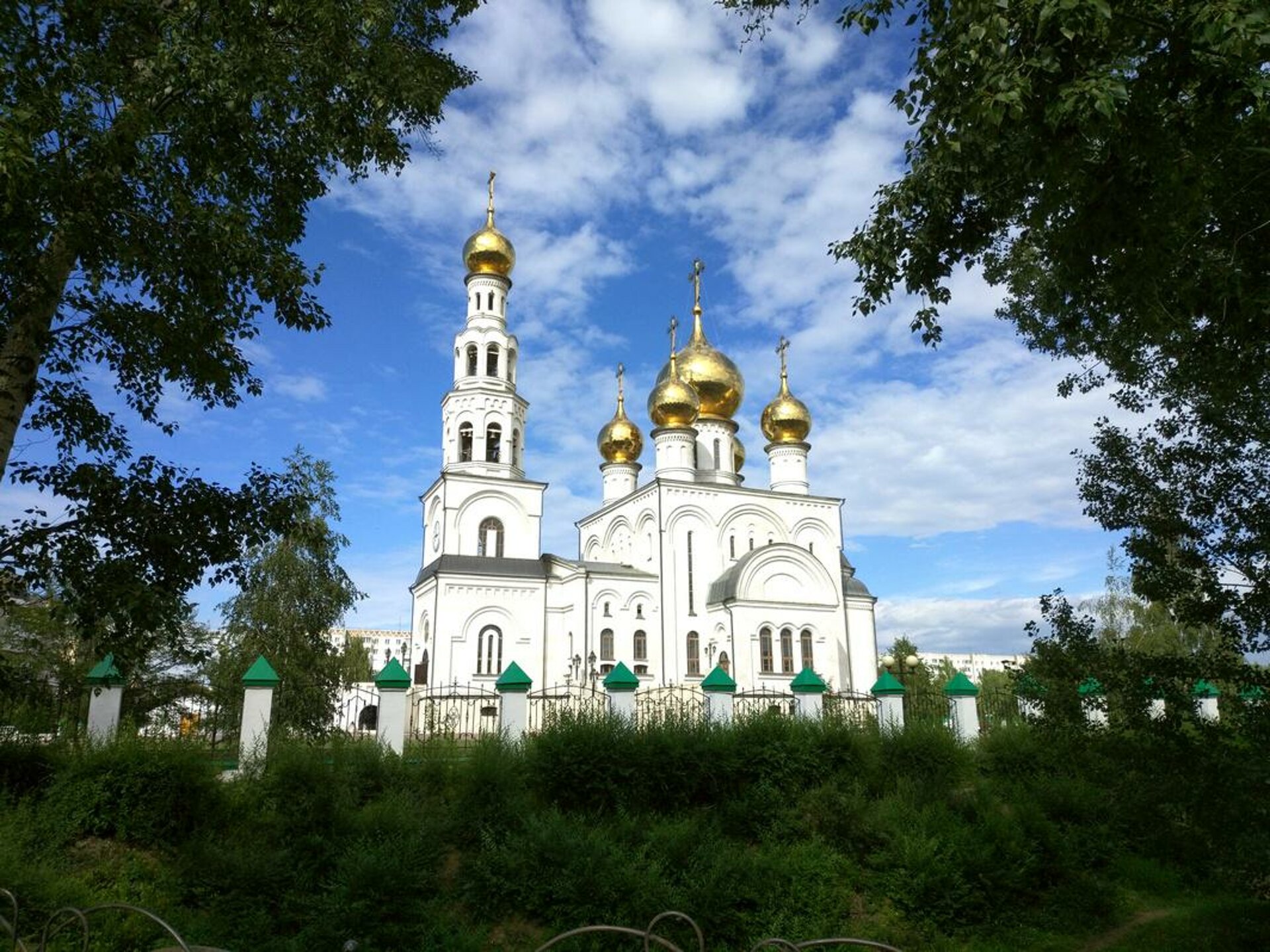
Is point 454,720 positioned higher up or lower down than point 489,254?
lower down

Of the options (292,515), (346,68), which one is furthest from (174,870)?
(346,68)

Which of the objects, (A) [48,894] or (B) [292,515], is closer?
(A) [48,894]

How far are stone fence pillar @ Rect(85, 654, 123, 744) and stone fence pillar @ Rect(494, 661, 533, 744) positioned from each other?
4.18 meters

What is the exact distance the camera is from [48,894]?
22.7 feet

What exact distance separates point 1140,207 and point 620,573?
23.7 metres

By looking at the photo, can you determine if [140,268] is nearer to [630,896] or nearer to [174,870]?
[174,870]

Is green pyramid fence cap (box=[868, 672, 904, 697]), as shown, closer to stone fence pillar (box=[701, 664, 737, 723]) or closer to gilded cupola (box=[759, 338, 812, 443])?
stone fence pillar (box=[701, 664, 737, 723])

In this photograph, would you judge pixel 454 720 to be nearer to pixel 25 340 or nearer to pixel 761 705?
pixel 761 705

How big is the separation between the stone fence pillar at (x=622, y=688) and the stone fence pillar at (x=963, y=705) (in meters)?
4.75

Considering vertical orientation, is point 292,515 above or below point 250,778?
above

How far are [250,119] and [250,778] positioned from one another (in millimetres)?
6515

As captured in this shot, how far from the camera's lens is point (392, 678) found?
1112cm

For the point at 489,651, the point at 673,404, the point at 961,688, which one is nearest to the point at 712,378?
the point at 673,404

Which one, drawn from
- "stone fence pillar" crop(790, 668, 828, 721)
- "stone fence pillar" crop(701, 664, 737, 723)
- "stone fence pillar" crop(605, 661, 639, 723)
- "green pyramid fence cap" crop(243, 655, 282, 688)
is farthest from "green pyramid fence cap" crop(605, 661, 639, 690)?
"green pyramid fence cap" crop(243, 655, 282, 688)
